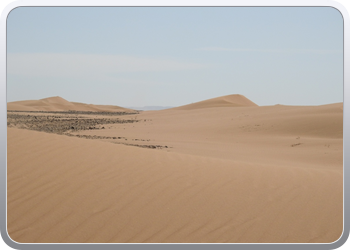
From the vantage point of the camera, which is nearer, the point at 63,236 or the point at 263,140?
the point at 63,236

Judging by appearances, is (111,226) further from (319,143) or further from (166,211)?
(319,143)

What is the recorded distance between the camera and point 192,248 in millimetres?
4070

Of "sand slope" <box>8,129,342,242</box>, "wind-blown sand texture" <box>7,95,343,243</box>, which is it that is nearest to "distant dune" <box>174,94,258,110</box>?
"wind-blown sand texture" <box>7,95,343,243</box>

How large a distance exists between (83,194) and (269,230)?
2507 millimetres

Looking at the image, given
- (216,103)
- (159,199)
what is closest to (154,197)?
(159,199)

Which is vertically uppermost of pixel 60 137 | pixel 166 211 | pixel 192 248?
pixel 60 137

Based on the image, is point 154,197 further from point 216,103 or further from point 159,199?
point 216,103

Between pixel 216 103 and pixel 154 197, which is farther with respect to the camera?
pixel 216 103

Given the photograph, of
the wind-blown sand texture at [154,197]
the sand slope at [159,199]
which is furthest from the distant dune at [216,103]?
the sand slope at [159,199]

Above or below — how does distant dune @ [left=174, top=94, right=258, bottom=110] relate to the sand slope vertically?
above

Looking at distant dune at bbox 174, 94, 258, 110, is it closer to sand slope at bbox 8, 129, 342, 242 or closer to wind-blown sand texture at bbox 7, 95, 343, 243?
wind-blown sand texture at bbox 7, 95, 343, 243

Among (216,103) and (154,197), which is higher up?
(216,103)

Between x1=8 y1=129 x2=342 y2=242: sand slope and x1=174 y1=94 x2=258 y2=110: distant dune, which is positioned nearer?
x1=8 y1=129 x2=342 y2=242: sand slope
